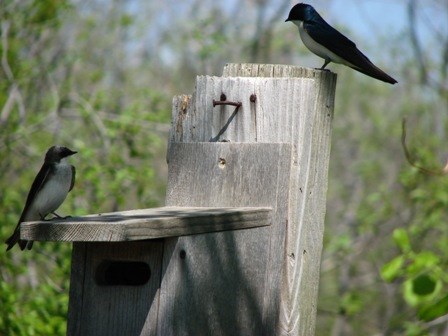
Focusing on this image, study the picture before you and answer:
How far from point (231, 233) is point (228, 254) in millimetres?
68

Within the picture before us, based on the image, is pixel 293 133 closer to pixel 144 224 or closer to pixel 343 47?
pixel 144 224

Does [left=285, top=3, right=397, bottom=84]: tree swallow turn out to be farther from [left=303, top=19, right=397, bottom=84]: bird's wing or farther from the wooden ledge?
the wooden ledge

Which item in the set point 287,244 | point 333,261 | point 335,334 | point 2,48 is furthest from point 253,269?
point 335,334

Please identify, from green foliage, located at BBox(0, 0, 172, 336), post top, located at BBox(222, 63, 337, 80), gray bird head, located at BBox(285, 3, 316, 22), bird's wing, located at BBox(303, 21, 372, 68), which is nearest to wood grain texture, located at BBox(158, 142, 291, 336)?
post top, located at BBox(222, 63, 337, 80)

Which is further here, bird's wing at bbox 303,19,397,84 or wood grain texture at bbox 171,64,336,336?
bird's wing at bbox 303,19,397,84

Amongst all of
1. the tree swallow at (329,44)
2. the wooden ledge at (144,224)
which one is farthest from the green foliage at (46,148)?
the wooden ledge at (144,224)

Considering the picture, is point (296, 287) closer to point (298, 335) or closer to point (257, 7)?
point (298, 335)

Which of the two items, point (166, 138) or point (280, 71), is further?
point (166, 138)

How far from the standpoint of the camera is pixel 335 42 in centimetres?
358

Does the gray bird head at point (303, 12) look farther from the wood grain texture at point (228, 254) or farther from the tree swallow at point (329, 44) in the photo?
the wood grain texture at point (228, 254)

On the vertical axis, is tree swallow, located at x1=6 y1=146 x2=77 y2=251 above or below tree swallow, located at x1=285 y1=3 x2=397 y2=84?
below

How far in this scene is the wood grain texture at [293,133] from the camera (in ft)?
8.36

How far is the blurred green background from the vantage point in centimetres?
555

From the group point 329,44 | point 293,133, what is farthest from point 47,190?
point 329,44
